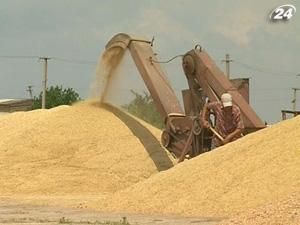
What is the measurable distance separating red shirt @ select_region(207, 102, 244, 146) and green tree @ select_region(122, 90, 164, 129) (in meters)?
5.95

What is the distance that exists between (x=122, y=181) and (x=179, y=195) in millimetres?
8180

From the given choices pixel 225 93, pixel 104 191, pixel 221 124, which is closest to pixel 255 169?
pixel 221 124

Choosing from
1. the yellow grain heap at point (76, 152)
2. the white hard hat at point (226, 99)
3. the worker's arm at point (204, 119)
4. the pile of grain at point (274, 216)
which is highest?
the white hard hat at point (226, 99)

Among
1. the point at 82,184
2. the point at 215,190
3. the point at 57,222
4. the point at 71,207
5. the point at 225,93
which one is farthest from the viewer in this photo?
the point at 82,184

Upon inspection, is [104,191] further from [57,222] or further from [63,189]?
[57,222]

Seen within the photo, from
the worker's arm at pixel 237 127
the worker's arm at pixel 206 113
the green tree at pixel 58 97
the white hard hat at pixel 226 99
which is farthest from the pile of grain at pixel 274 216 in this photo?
Result: the green tree at pixel 58 97

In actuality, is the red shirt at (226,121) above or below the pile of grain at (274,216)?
above

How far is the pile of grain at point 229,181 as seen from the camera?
43.4 ft

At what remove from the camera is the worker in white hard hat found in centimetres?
1908

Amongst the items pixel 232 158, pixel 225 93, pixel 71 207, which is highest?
pixel 225 93

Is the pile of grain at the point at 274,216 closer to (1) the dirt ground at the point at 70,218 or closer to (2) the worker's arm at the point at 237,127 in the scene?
(1) the dirt ground at the point at 70,218

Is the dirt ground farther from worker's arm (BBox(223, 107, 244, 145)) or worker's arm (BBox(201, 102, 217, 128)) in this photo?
worker's arm (BBox(201, 102, 217, 128))

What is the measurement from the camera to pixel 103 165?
2317 centimetres

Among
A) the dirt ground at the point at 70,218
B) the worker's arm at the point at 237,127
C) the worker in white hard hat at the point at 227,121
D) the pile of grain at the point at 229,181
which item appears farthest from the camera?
the worker in white hard hat at the point at 227,121
